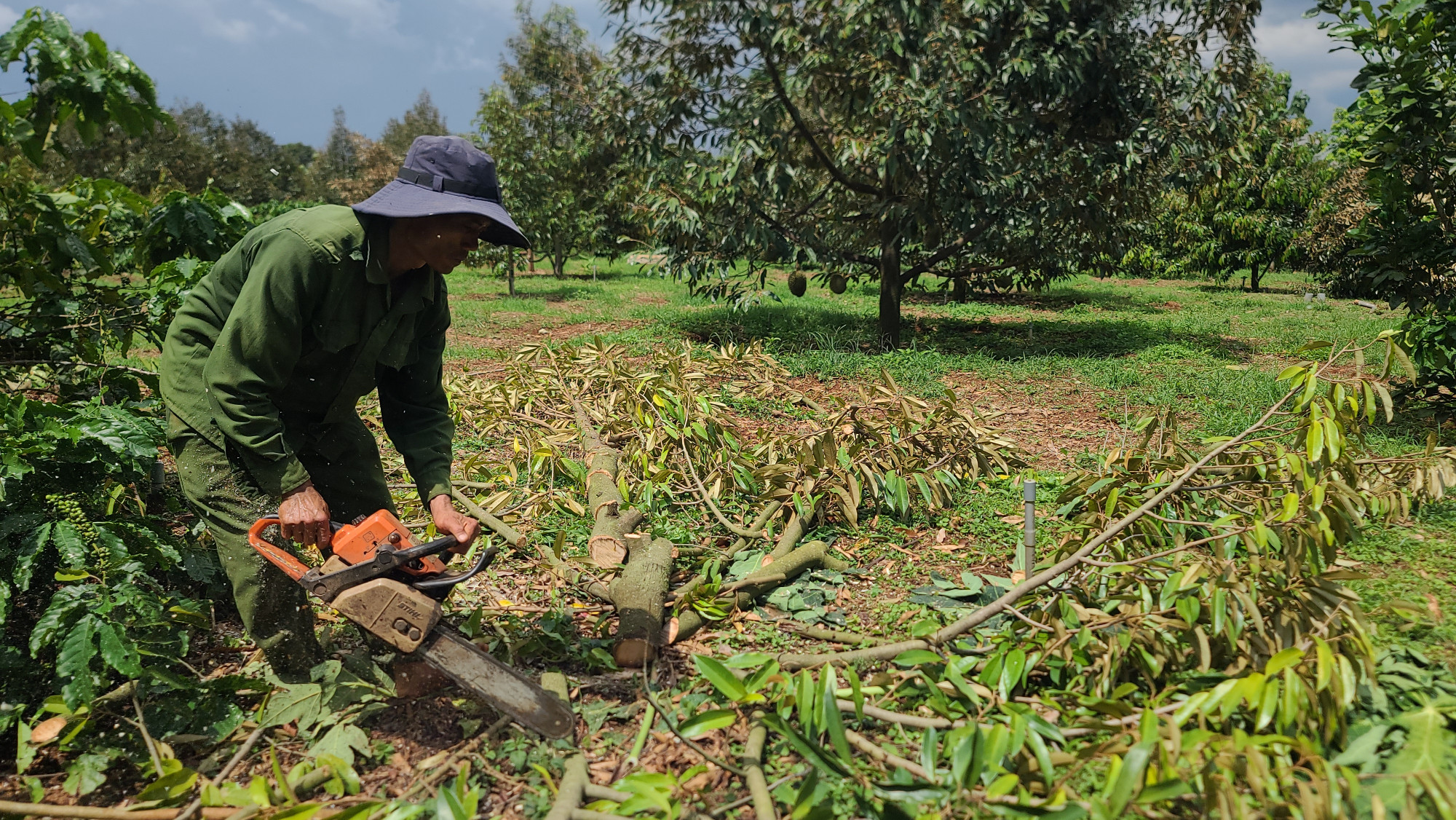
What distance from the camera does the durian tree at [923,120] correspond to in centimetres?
705

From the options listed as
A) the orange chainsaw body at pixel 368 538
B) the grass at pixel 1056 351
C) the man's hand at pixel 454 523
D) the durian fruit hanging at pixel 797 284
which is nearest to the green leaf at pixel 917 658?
the grass at pixel 1056 351

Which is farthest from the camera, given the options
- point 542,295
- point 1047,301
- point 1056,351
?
point 542,295

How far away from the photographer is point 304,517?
2250 millimetres

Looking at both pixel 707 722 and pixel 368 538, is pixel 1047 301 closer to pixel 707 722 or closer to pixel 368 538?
pixel 707 722

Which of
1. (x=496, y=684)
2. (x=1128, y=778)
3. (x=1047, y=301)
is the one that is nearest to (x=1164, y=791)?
(x=1128, y=778)

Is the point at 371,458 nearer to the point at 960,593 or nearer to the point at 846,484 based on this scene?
the point at 846,484

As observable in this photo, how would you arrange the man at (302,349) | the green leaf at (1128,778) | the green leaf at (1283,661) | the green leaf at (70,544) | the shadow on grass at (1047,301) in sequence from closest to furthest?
the green leaf at (1128,778)
the green leaf at (1283,661)
the man at (302,349)
the green leaf at (70,544)
the shadow on grass at (1047,301)

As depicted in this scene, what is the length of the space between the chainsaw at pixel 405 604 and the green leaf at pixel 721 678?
0.37m

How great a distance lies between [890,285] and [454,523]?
6649 millimetres

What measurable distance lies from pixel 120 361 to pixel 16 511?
4.17 meters

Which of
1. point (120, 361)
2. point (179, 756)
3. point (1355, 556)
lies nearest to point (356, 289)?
point (179, 756)

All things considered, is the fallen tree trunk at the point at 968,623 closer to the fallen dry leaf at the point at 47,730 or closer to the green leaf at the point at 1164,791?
the green leaf at the point at 1164,791

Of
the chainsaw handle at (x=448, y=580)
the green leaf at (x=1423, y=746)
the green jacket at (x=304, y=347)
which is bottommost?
the green leaf at (x=1423, y=746)

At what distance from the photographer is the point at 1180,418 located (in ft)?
17.6
